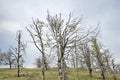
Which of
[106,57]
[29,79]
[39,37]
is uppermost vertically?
[39,37]

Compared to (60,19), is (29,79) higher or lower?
lower

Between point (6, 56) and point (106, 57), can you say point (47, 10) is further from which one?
point (6, 56)

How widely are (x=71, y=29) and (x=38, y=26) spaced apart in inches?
572

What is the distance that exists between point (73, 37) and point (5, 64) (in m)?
86.5

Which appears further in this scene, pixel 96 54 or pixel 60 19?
pixel 96 54

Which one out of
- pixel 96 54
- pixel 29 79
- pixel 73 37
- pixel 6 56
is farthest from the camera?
pixel 6 56

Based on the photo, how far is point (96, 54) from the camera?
48.9 m

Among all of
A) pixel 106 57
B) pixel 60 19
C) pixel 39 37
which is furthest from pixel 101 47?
pixel 60 19

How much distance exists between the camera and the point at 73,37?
24.6 meters

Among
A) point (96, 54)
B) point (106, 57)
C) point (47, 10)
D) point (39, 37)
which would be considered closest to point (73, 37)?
point (47, 10)

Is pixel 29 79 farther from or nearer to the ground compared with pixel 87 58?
nearer to the ground

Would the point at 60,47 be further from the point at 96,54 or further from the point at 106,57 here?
the point at 106,57

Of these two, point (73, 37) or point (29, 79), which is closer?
point (73, 37)

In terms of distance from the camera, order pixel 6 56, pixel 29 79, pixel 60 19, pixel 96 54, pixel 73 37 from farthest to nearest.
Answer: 1. pixel 6 56
2. pixel 29 79
3. pixel 96 54
4. pixel 60 19
5. pixel 73 37
